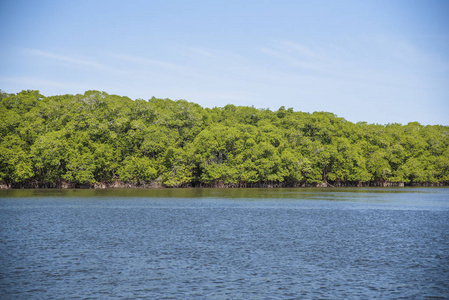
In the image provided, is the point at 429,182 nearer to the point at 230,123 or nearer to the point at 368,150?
the point at 368,150

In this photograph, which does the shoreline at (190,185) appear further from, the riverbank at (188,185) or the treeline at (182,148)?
the treeline at (182,148)

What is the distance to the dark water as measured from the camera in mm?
19688

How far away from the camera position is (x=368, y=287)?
20078 millimetres

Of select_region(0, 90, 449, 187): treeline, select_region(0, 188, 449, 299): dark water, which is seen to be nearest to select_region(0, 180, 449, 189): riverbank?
select_region(0, 90, 449, 187): treeline

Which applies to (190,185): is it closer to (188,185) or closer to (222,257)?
(188,185)

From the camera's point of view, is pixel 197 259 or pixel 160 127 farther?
pixel 160 127

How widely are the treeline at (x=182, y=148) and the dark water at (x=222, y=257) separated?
214 feet

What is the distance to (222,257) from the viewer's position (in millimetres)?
26250

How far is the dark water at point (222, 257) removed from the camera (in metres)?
19.7

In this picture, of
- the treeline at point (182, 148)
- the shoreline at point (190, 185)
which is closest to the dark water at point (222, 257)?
the treeline at point (182, 148)

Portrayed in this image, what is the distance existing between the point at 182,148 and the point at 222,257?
101161 millimetres

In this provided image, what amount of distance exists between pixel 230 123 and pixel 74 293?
120278mm

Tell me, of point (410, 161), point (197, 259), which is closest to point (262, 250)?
point (197, 259)

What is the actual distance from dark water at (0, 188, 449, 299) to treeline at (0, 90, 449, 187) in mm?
65093
